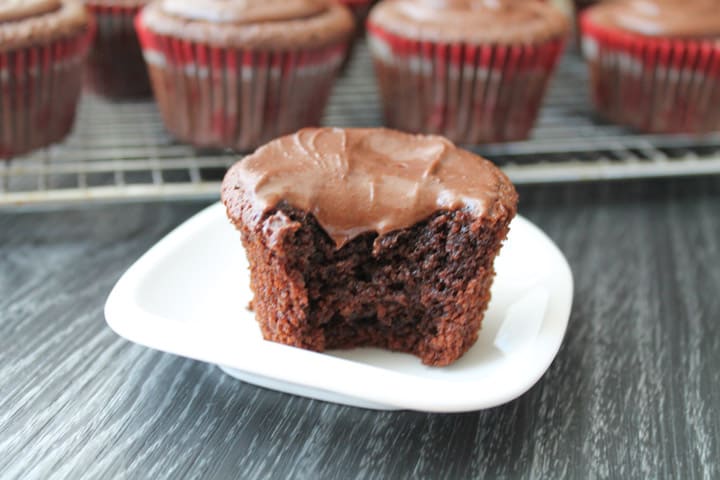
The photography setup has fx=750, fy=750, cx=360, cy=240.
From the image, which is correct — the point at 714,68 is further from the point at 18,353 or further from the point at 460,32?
the point at 18,353

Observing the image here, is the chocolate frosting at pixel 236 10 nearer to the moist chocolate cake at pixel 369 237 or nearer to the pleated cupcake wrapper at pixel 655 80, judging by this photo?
the moist chocolate cake at pixel 369 237

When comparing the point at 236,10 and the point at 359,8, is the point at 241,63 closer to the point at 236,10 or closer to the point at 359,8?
the point at 236,10

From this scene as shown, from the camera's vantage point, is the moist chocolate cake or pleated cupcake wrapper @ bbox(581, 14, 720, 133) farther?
pleated cupcake wrapper @ bbox(581, 14, 720, 133)

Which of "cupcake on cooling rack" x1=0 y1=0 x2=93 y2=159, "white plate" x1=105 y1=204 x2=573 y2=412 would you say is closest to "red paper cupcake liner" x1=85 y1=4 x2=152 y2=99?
"cupcake on cooling rack" x1=0 y1=0 x2=93 y2=159

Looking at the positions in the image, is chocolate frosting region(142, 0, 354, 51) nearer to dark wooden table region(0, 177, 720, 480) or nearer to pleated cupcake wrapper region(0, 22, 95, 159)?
pleated cupcake wrapper region(0, 22, 95, 159)

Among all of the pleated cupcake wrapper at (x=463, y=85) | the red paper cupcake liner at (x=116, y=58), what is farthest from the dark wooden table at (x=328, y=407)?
the red paper cupcake liner at (x=116, y=58)

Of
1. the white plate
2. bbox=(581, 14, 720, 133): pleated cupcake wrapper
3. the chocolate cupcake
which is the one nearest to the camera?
the white plate

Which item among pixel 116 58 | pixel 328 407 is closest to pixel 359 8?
pixel 116 58
